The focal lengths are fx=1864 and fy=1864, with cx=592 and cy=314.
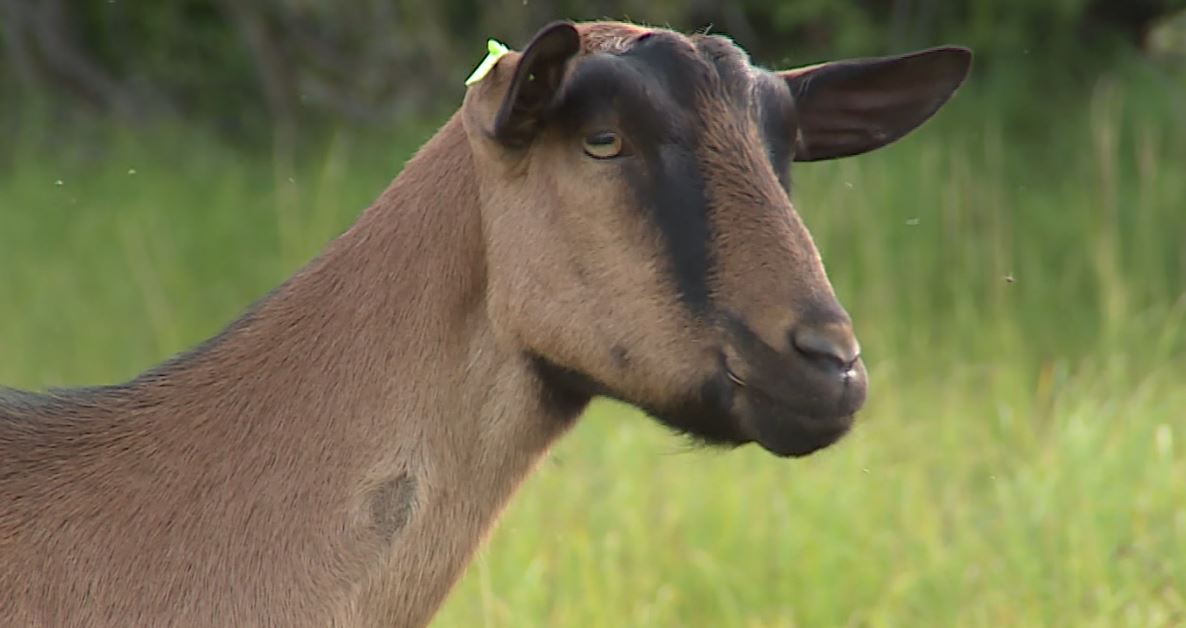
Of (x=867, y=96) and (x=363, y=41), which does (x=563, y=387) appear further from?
(x=363, y=41)

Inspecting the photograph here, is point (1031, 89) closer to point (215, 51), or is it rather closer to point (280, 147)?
point (280, 147)

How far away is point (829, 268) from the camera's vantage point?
7488 millimetres

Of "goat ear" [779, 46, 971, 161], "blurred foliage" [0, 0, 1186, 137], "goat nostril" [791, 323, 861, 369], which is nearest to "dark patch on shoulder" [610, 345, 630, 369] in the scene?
"goat nostril" [791, 323, 861, 369]

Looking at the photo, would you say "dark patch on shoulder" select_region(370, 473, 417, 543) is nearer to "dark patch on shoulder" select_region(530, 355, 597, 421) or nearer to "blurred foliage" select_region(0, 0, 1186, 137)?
"dark patch on shoulder" select_region(530, 355, 597, 421)

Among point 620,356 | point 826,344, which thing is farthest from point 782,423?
point 620,356

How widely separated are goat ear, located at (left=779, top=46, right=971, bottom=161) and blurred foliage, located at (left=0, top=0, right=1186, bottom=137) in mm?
5738

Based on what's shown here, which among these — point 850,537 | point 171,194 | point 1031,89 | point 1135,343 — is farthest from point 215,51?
point 850,537

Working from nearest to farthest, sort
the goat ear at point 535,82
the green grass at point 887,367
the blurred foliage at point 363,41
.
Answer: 1. the goat ear at point 535,82
2. the green grass at point 887,367
3. the blurred foliage at point 363,41

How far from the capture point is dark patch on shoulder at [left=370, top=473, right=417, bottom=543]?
2.96 metres

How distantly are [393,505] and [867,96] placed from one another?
118 cm

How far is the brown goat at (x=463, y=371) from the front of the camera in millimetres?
2871

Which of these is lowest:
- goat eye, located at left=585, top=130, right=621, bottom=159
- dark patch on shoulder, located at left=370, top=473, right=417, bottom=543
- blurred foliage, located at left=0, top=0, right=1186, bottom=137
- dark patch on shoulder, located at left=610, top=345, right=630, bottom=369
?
blurred foliage, located at left=0, top=0, right=1186, bottom=137

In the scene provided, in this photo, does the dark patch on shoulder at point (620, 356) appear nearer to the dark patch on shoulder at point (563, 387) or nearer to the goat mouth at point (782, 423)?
the dark patch on shoulder at point (563, 387)

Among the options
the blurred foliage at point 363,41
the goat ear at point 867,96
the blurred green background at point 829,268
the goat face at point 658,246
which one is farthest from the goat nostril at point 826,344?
the blurred foliage at point 363,41
